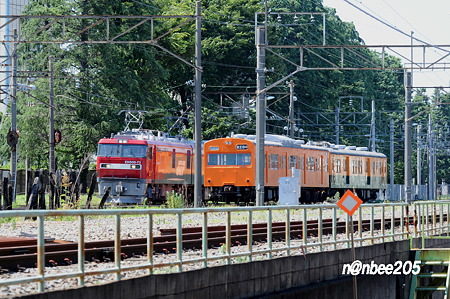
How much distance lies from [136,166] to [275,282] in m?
24.6

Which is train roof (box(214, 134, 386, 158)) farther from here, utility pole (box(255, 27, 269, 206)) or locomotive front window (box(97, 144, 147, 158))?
utility pole (box(255, 27, 269, 206))

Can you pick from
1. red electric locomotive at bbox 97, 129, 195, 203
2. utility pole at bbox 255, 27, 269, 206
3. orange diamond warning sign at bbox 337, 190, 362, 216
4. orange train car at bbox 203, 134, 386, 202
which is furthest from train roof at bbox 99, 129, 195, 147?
orange diamond warning sign at bbox 337, 190, 362, 216

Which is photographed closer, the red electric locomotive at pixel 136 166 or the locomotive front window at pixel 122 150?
the red electric locomotive at pixel 136 166

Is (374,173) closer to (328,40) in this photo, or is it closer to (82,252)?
(328,40)

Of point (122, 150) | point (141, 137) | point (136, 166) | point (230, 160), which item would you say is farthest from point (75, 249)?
point (230, 160)

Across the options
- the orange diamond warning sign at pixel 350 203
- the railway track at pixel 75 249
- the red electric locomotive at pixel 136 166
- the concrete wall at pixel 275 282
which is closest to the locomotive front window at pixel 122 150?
the red electric locomotive at pixel 136 166

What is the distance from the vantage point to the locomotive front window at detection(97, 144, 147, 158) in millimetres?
37138

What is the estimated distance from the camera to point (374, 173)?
2132 inches

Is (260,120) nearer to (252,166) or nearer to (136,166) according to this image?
(136,166)

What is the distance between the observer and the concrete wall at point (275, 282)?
9.60 m

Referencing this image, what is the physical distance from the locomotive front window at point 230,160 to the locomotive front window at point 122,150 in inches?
160

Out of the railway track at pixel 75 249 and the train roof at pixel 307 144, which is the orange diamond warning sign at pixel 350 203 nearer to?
the railway track at pixel 75 249

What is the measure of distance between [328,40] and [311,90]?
6.27 metres

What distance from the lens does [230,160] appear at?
39.3 m
